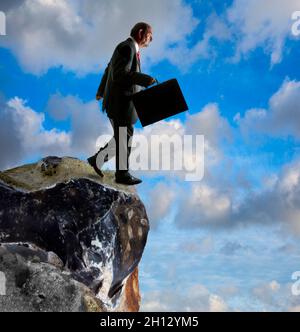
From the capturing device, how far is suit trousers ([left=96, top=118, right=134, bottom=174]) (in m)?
6.54

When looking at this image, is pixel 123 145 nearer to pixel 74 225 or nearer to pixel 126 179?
pixel 126 179

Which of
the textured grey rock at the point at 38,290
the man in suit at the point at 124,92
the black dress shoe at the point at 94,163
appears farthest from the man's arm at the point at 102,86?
the textured grey rock at the point at 38,290

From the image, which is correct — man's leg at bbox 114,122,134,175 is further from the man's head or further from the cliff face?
the man's head

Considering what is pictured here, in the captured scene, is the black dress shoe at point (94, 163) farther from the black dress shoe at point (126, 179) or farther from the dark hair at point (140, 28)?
the dark hair at point (140, 28)

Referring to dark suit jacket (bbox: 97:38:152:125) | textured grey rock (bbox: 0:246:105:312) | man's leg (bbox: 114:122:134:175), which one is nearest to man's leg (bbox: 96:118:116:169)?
man's leg (bbox: 114:122:134:175)

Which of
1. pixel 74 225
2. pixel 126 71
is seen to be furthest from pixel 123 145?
pixel 74 225

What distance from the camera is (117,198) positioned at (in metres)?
6.94

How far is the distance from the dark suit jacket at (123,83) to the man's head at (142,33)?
110 millimetres

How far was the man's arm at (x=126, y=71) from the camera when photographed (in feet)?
20.1

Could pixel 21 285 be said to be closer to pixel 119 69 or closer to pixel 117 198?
pixel 117 198

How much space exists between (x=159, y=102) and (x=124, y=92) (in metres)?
0.53

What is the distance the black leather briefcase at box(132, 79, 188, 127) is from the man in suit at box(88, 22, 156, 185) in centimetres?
14
